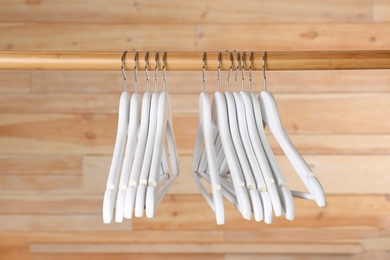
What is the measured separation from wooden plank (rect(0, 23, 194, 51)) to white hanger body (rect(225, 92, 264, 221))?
3.29ft

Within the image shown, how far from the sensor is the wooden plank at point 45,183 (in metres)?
2.19

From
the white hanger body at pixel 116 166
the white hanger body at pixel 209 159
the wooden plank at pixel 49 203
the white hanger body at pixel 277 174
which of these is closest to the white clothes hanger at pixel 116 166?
the white hanger body at pixel 116 166

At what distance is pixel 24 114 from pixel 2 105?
9 centimetres

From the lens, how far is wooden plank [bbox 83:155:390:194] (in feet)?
7.16

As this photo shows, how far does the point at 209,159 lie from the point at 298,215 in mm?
1175

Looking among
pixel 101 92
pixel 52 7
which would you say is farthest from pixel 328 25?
pixel 52 7

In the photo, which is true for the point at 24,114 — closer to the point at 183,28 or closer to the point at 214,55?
the point at 183,28

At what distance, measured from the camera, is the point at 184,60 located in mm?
1191

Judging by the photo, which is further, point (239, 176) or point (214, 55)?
point (214, 55)

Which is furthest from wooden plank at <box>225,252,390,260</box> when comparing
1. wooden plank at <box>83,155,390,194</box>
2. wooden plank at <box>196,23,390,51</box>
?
wooden plank at <box>196,23,390,51</box>

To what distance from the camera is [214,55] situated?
3.94 ft

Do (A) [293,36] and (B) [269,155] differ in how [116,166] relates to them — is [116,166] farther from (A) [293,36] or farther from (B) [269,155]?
(A) [293,36]

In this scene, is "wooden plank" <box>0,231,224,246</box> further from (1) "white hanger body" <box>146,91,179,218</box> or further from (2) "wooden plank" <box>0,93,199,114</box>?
(1) "white hanger body" <box>146,91,179,218</box>

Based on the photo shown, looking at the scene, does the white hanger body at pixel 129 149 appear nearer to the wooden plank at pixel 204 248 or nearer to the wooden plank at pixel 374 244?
the wooden plank at pixel 204 248
